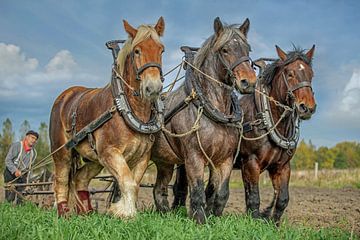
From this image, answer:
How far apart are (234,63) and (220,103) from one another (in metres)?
0.57

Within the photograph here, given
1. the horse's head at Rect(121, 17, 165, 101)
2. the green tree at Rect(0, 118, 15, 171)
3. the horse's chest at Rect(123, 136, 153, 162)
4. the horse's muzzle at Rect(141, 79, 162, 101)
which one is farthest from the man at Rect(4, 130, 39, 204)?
the green tree at Rect(0, 118, 15, 171)

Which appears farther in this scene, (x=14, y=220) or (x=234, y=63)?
(x=234, y=63)

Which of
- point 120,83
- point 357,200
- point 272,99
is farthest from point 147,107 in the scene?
point 357,200

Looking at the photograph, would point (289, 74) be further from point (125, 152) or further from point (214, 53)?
point (125, 152)

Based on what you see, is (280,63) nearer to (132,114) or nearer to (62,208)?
(132,114)

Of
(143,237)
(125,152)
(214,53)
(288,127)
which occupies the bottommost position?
(143,237)

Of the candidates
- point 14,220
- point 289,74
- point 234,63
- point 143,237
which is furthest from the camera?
point 289,74

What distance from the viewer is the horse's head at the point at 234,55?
494 centimetres

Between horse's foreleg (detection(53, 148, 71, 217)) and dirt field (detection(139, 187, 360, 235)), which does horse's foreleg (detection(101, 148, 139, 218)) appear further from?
dirt field (detection(139, 187, 360, 235))

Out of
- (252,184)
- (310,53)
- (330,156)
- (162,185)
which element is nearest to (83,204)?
(162,185)

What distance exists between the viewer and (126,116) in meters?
5.11

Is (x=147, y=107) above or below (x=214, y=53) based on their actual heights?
below

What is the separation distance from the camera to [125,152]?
518 centimetres

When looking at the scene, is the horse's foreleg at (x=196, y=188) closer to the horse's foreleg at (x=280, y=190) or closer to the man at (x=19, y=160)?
the horse's foreleg at (x=280, y=190)
